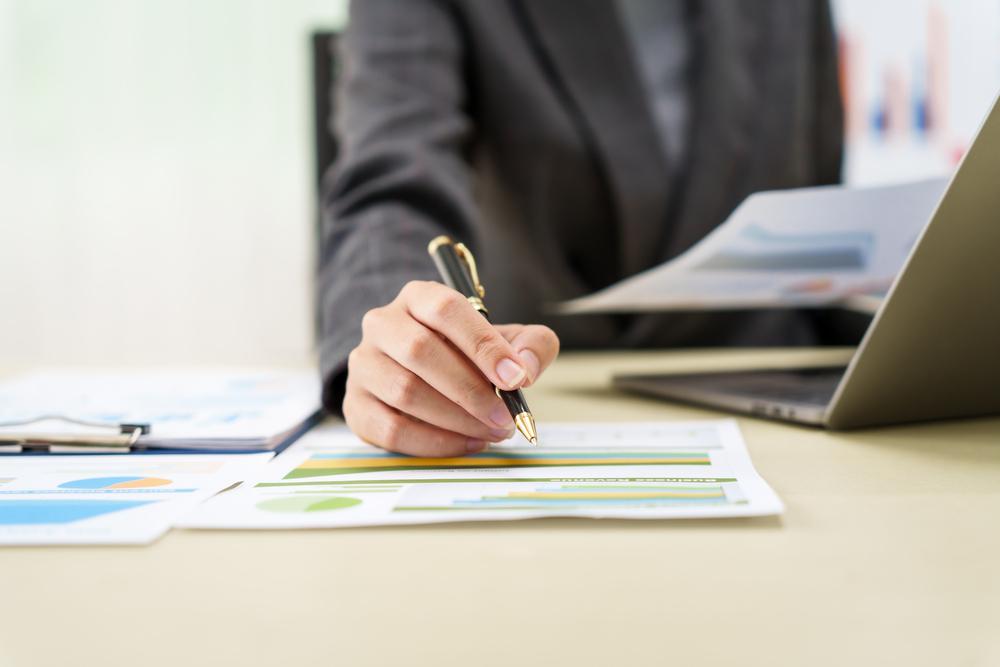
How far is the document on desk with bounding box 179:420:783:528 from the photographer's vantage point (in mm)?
338

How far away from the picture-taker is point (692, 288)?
2.07 feet

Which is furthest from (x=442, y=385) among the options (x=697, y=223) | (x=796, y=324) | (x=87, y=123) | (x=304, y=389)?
(x=87, y=123)

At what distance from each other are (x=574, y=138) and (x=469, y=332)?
1.99ft

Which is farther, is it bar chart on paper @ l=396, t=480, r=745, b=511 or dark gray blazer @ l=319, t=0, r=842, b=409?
dark gray blazer @ l=319, t=0, r=842, b=409

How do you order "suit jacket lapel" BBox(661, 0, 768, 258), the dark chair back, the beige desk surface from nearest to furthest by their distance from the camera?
the beige desk surface → "suit jacket lapel" BBox(661, 0, 768, 258) → the dark chair back

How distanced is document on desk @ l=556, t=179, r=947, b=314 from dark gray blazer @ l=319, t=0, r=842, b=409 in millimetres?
226

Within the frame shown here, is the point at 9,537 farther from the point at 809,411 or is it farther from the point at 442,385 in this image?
the point at 809,411

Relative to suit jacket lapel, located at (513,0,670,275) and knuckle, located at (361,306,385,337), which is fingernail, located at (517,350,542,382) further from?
suit jacket lapel, located at (513,0,670,275)

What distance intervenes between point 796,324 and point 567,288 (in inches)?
11.9

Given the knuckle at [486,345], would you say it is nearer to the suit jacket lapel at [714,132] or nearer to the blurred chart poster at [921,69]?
the suit jacket lapel at [714,132]

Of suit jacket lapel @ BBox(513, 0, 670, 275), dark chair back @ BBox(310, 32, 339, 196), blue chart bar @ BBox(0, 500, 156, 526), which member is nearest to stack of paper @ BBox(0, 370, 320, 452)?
blue chart bar @ BBox(0, 500, 156, 526)

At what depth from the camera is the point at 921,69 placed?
2.38 m

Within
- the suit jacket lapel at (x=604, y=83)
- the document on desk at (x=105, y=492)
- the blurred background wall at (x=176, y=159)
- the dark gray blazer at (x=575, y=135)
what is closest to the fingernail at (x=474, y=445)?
the document on desk at (x=105, y=492)

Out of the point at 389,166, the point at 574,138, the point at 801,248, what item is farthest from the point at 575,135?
the point at 801,248
